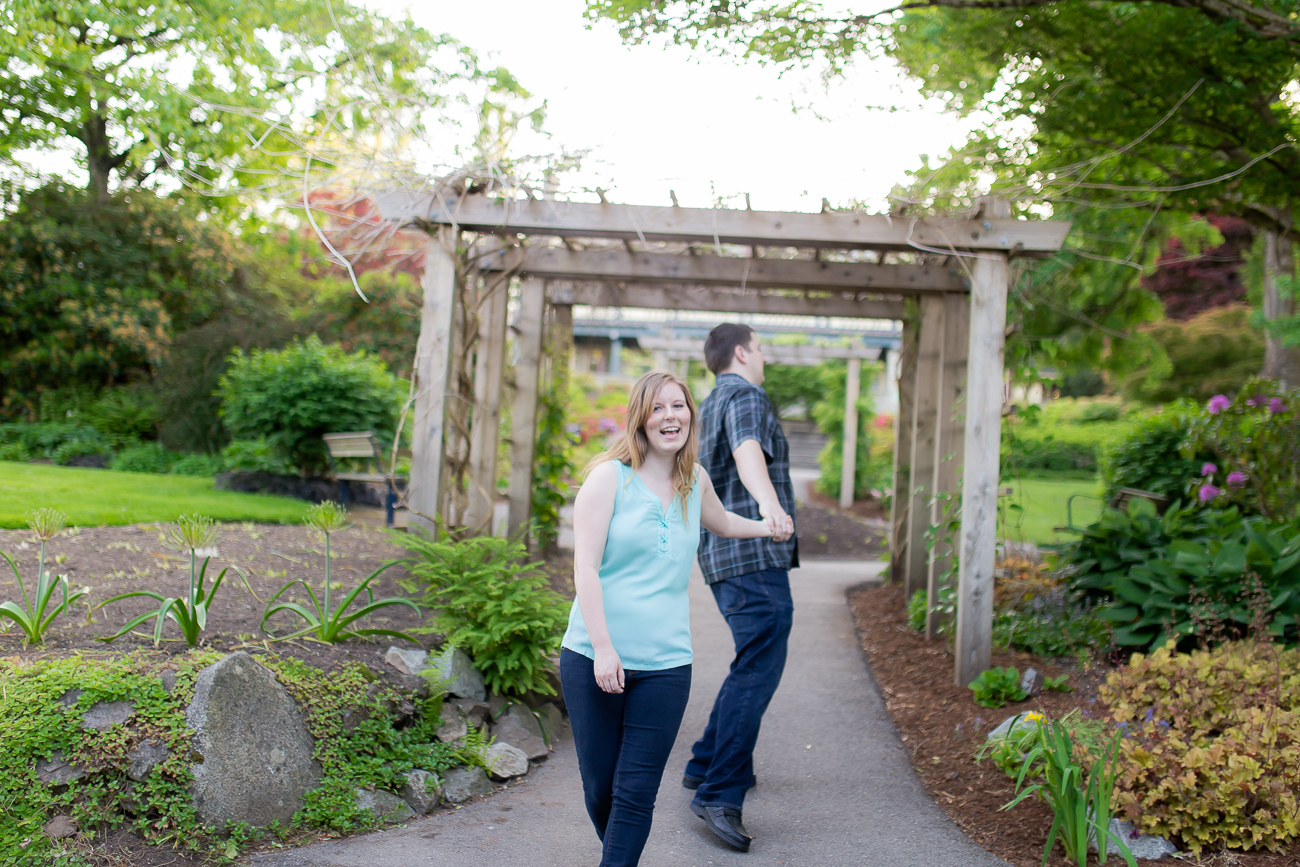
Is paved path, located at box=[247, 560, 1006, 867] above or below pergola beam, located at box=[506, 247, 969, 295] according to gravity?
below

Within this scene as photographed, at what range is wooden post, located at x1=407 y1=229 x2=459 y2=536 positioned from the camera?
202 inches

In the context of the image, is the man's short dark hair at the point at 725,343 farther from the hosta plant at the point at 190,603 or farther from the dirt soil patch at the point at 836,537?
the dirt soil patch at the point at 836,537

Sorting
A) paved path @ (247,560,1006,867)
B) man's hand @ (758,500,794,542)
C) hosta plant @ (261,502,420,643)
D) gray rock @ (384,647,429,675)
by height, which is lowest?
paved path @ (247,560,1006,867)

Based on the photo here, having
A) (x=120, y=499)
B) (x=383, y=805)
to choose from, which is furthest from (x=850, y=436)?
(x=383, y=805)

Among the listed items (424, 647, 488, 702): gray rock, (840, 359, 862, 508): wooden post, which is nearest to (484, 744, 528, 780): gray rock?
(424, 647, 488, 702): gray rock

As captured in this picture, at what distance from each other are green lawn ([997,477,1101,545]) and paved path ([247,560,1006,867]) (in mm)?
6117

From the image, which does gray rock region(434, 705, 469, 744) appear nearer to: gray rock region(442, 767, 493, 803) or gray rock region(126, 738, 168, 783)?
gray rock region(442, 767, 493, 803)

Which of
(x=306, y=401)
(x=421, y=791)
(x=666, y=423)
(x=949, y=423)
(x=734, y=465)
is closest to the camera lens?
(x=666, y=423)

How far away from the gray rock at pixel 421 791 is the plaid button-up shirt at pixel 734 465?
1.28m

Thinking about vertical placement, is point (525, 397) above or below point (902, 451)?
above

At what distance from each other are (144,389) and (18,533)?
7.67 meters

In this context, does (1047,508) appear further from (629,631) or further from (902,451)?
(629,631)

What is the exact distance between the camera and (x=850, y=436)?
15.4 metres

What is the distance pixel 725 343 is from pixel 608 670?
164 centimetres
